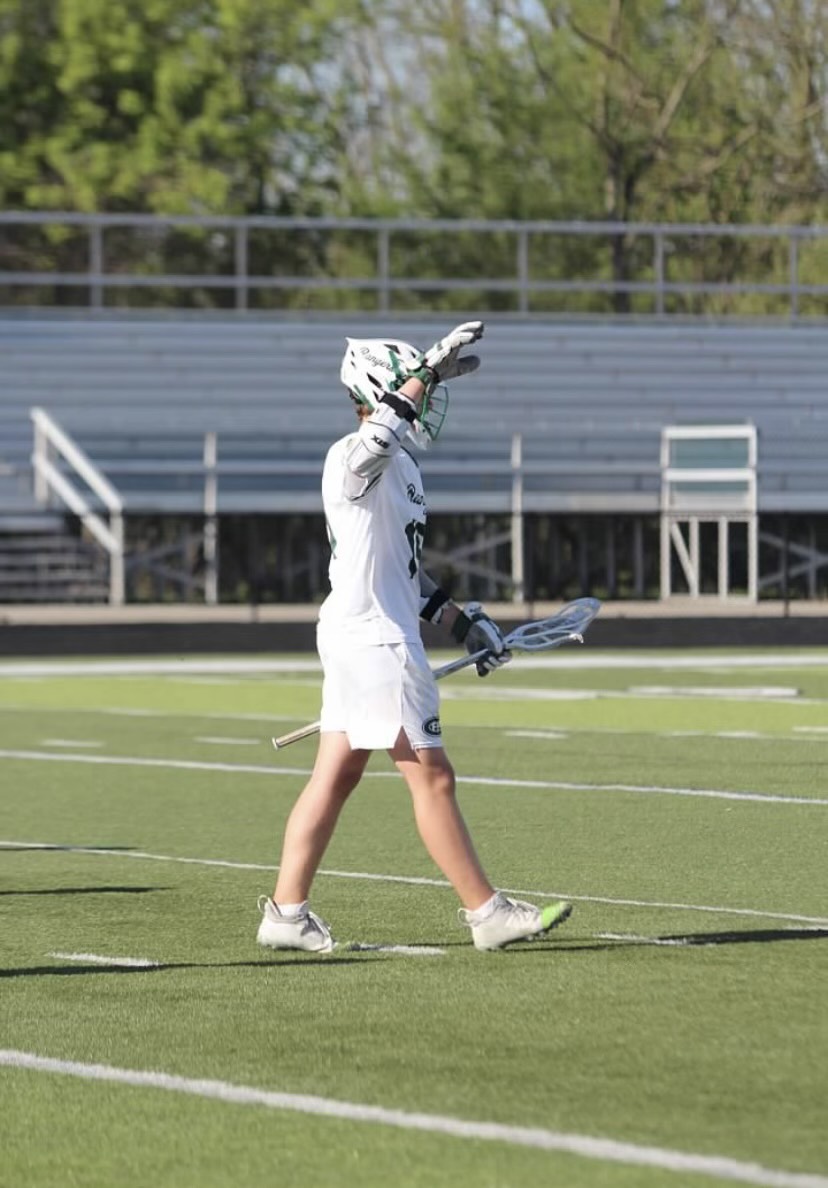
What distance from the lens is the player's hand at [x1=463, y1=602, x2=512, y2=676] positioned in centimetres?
905

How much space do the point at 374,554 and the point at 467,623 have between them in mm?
499

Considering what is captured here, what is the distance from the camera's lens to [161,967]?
877 centimetres

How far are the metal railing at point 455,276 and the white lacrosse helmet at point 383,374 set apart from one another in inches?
1176

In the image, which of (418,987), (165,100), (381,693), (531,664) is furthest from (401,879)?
(165,100)

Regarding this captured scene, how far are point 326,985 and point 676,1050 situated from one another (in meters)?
1.55

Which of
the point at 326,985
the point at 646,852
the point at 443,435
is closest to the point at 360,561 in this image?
the point at 326,985

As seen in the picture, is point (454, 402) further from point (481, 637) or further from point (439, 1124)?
point (439, 1124)

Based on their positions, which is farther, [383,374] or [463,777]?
[463,777]

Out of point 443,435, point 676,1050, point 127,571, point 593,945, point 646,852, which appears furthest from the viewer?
point 443,435

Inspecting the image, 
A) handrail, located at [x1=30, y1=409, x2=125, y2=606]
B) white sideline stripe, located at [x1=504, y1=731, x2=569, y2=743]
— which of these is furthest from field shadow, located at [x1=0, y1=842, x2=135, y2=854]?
handrail, located at [x1=30, y1=409, x2=125, y2=606]

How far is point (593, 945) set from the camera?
29.7 ft

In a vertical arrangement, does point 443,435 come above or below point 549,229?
below

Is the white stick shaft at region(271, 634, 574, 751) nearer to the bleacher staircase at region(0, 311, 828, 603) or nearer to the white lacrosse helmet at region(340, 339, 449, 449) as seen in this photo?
the white lacrosse helmet at region(340, 339, 449, 449)

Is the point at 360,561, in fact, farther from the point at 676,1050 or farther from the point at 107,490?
the point at 107,490
